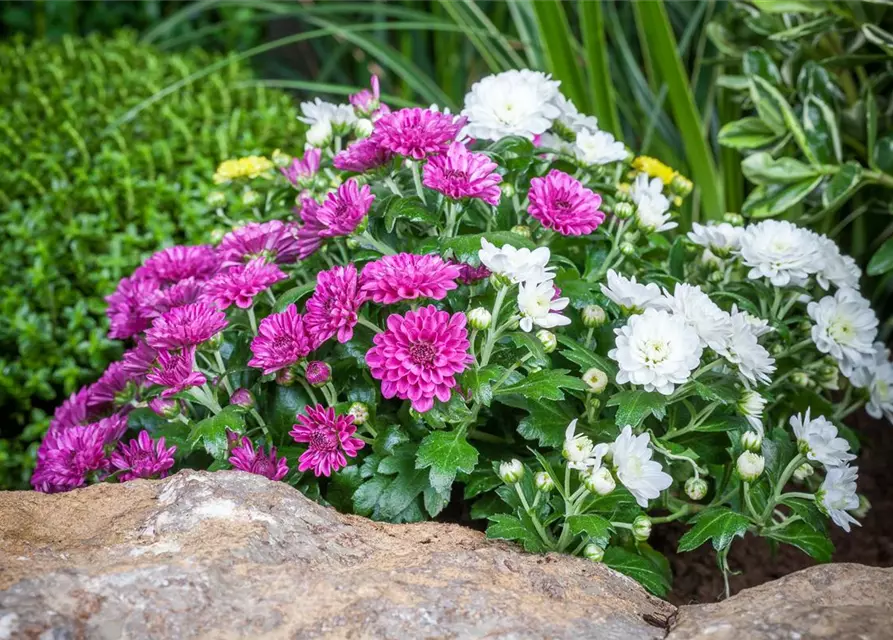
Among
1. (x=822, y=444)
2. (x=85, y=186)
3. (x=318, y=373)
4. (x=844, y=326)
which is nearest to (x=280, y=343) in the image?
(x=318, y=373)

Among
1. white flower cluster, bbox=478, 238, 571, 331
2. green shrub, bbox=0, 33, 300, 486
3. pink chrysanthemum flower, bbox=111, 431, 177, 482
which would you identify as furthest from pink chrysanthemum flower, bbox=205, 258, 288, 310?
green shrub, bbox=0, 33, 300, 486

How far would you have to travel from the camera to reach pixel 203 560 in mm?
1049

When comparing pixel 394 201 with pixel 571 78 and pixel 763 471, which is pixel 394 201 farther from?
pixel 571 78

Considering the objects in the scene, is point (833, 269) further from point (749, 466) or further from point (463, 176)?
point (463, 176)

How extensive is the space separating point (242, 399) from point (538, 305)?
1.46ft

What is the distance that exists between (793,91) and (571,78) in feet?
1.65

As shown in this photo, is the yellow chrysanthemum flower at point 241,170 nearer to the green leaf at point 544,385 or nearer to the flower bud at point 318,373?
the flower bud at point 318,373

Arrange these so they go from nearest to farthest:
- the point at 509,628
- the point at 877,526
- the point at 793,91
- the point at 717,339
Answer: the point at 509,628 → the point at 717,339 → the point at 877,526 → the point at 793,91

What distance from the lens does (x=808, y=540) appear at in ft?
4.33

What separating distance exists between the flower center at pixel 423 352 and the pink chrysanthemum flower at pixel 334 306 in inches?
3.8

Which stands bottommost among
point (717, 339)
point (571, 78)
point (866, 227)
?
point (866, 227)

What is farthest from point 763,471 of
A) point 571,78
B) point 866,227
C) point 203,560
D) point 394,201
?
point 866,227

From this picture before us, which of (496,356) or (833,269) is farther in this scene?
(833,269)

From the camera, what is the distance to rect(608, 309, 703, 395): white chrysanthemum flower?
1.22m
